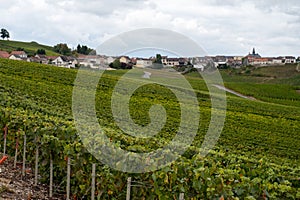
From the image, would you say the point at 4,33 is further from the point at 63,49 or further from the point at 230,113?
the point at 230,113

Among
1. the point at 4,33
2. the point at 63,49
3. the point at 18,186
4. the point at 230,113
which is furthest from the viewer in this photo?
the point at 4,33

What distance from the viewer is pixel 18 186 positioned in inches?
373

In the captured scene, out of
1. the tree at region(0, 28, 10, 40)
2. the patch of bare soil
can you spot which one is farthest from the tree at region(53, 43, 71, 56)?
the patch of bare soil

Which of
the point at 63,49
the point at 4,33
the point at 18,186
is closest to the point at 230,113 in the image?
the point at 18,186

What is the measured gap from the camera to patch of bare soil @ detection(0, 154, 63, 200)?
8.66 metres

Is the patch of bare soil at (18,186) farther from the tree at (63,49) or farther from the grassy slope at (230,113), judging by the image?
the tree at (63,49)

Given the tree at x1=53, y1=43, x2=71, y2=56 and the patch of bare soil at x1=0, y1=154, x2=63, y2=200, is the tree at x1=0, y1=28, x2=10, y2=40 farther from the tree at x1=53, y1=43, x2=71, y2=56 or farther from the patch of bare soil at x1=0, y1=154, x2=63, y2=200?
the patch of bare soil at x1=0, y1=154, x2=63, y2=200

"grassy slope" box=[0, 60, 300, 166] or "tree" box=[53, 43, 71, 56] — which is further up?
"tree" box=[53, 43, 71, 56]

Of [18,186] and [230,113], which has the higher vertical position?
[18,186]

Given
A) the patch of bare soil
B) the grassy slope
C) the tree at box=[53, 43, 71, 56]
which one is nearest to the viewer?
the patch of bare soil

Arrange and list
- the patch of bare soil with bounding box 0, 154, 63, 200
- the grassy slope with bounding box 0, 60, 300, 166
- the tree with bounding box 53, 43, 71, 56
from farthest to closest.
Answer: the tree with bounding box 53, 43, 71, 56, the grassy slope with bounding box 0, 60, 300, 166, the patch of bare soil with bounding box 0, 154, 63, 200

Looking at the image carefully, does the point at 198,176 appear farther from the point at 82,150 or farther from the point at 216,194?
the point at 82,150

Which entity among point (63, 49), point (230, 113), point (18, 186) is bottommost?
point (230, 113)

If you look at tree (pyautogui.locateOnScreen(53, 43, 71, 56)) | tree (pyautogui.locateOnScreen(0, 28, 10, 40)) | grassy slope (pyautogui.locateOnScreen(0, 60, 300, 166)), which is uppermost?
tree (pyautogui.locateOnScreen(0, 28, 10, 40))
